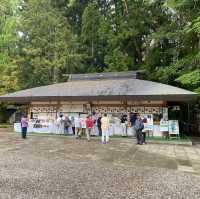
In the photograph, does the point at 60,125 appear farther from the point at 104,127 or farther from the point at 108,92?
the point at 104,127

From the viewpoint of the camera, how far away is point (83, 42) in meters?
33.1

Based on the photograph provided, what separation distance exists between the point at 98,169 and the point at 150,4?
23.3 metres

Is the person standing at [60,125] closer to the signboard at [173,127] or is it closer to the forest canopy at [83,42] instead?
the signboard at [173,127]

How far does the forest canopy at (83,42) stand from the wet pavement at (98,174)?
16328mm

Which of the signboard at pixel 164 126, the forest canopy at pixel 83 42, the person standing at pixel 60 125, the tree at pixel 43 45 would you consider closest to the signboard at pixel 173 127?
the signboard at pixel 164 126

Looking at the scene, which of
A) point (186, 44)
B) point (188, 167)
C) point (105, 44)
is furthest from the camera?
point (105, 44)

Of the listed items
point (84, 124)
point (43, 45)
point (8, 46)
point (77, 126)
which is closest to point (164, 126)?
point (84, 124)

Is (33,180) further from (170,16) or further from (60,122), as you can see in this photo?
(170,16)

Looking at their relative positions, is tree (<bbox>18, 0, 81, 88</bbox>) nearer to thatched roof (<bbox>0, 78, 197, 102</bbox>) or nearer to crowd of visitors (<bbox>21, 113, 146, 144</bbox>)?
thatched roof (<bbox>0, 78, 197, 102</bbox>)

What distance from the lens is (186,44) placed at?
2523 centimetres

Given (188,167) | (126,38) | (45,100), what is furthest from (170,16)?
(188,167)

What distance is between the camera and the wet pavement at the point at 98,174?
6695 millimetres

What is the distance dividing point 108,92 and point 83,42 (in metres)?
14.7

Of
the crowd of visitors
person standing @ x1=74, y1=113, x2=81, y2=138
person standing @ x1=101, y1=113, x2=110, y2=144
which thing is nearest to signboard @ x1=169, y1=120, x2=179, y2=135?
the crowd of visitors
